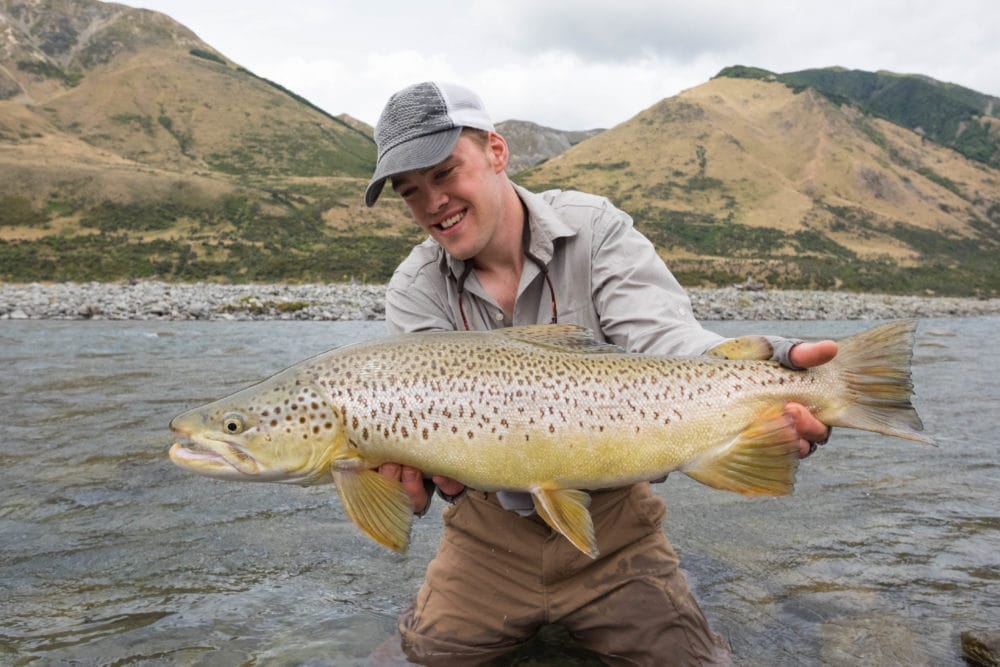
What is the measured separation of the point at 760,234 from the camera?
72562 mm

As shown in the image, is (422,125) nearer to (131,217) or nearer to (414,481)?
(414,481)

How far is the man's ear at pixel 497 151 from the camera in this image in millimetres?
3235

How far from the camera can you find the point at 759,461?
8.66 ft

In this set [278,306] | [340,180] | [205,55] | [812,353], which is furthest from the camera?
[205,55]

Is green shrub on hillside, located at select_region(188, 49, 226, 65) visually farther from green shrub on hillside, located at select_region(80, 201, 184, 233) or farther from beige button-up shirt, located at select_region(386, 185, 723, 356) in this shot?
beige button-up shirt, located at select_region(386, 185, 723, 356)

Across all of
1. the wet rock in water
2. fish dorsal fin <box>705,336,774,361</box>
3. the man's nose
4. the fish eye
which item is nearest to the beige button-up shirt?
fish dorsal fin <box>705,336,774,361</box>

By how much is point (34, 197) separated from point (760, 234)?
6476cm

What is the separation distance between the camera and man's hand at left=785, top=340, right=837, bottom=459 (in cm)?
252

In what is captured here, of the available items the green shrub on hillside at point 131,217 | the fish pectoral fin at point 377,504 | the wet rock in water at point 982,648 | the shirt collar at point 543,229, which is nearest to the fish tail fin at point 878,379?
the shirt collar at point 543,229

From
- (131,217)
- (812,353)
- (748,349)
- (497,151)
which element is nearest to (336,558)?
(497,151)

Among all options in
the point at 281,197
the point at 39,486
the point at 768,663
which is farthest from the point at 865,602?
the point at 281,197

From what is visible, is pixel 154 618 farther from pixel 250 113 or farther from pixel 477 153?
pixel 250 113

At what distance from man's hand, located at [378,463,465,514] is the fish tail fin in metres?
1.42

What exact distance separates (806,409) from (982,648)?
1555mm
